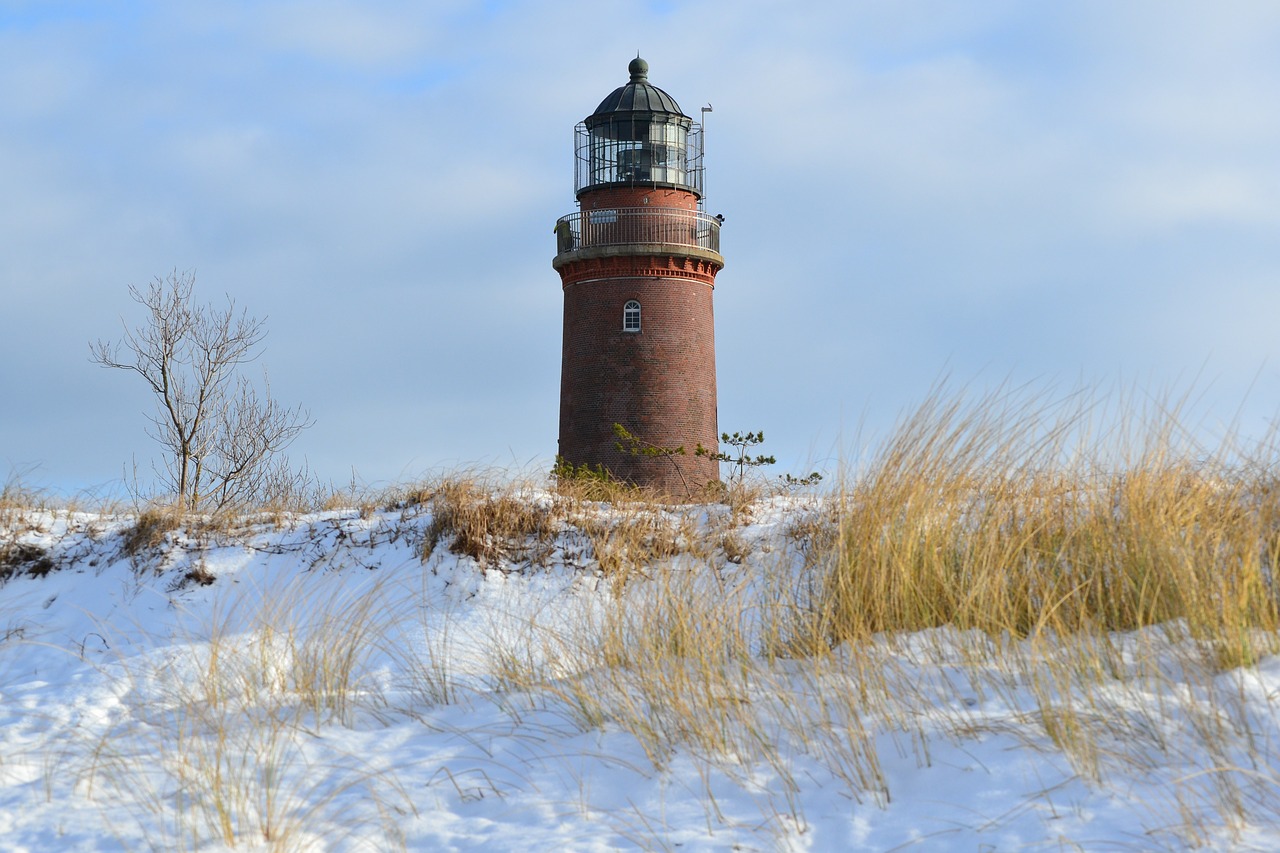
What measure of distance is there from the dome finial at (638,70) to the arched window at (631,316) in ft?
15.8

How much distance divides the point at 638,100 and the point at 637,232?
2711mm

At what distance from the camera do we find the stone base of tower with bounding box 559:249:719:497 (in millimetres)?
21312

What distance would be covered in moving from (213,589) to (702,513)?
4.84 meters

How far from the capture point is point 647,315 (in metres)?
21.8

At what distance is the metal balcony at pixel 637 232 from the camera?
71.4ft

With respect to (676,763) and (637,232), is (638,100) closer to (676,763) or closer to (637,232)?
(637,232)

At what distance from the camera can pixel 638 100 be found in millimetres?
22156

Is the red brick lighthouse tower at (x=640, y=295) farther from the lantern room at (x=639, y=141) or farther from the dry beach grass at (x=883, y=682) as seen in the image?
the dry beach grass at (x=883, y=682)

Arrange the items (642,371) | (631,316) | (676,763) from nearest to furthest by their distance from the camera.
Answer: (676,763)
(642,371)
(631,316)

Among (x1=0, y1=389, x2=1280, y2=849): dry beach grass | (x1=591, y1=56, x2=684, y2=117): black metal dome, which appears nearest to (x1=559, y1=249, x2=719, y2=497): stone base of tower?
(x1=591, y1=56, x2=684, y2=117): black metal dome

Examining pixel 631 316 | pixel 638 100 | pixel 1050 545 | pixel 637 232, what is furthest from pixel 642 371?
pixel 1050 545

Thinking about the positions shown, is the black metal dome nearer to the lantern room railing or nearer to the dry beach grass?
the lantern room railing

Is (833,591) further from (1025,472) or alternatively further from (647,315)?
(647,315)

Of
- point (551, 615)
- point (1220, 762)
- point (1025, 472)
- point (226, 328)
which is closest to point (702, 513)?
point (551, 615)
